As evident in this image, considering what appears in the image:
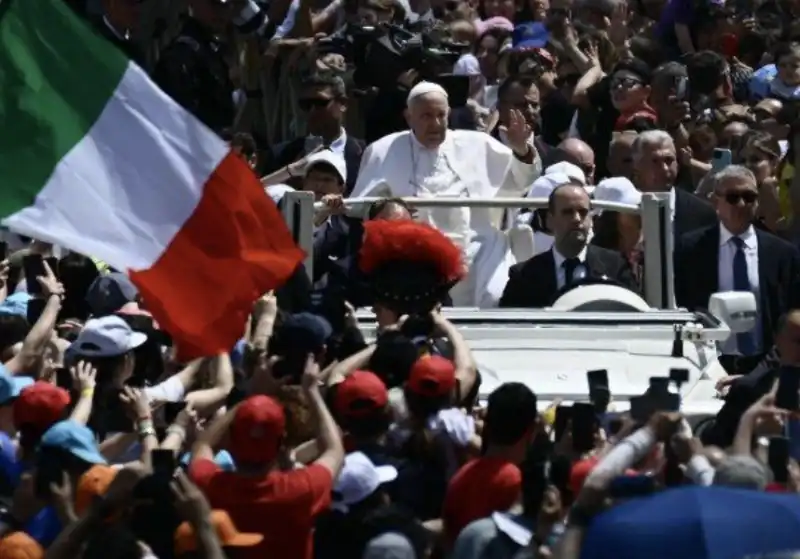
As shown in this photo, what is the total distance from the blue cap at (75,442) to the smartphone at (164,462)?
25cm

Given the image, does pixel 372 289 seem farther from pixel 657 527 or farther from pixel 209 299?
pixel 657 527

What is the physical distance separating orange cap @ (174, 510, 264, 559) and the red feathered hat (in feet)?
8.88

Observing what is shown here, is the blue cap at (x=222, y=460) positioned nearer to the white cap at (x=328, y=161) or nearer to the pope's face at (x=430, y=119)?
the white cap at (x=328, y=161)

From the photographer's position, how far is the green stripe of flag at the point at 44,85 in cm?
930

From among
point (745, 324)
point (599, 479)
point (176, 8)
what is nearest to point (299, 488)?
point (599, 479)

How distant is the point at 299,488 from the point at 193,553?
646 millimetres

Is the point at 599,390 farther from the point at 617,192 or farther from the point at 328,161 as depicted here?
the point at 328,161

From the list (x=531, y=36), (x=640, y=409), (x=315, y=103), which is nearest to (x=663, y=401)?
(x=640, y=409)

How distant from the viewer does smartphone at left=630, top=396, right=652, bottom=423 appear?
8.88m

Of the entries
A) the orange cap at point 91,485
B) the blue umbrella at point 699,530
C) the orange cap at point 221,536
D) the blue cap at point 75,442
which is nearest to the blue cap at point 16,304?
the blue cap at point 75,442

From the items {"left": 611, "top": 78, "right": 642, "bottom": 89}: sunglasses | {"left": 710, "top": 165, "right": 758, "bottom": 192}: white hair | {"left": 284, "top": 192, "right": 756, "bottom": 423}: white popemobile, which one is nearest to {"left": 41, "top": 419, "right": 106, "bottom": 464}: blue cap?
{"left": 284, "top": 192, "right": 756, "bottom": 423}: white popemobile

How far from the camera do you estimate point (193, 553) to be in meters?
8.25

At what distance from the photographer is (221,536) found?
8.45 m

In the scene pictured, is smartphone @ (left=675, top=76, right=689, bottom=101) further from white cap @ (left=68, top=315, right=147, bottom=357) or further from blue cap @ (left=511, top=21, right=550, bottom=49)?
white cap @ (left=68, top=315, right=147, bottom=357)
